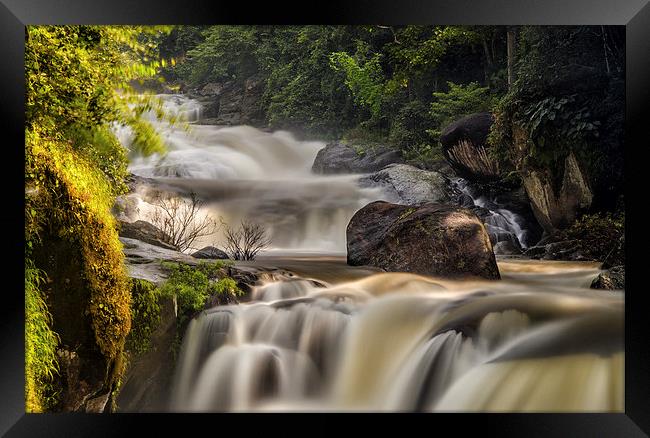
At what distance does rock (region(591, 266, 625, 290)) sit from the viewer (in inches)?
145

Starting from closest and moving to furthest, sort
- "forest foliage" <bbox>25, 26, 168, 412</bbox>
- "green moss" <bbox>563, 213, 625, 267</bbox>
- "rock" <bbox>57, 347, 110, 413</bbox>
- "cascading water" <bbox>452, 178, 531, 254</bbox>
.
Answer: "forest foliage" <bbox>25, 26, 168, 412</bbox>
"rock" <bbox>57, 347, 110, 413</bbox>
"green moss" <bbox>563, 213, 625, 267</bbox>
"cascading water" <bbox>452, 178, 531, 254</bbox>

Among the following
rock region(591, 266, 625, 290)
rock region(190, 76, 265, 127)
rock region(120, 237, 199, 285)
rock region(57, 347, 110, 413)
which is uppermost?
rock region(190, 76, 265, 127)

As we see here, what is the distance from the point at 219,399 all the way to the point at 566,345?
225 centimetres

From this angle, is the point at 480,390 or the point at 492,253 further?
the point at 492,253

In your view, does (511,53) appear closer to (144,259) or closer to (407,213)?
(407,213)

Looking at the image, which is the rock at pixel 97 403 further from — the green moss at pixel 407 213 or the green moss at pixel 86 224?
the green moss at pixel 407 213

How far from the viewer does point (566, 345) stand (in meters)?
3.62

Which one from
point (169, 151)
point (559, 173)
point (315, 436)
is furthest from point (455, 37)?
point (315, 436)

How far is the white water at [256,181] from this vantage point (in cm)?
380

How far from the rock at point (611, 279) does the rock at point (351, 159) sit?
1.50 m

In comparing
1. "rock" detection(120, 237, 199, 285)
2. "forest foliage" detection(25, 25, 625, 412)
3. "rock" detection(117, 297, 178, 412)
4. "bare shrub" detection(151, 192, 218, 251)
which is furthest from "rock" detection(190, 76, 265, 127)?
"rock" detection(117, 297, 178, 412)

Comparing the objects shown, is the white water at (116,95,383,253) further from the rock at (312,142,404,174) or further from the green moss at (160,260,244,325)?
the green moss at (160,260,244,325)

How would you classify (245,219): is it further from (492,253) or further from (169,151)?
(492,253)

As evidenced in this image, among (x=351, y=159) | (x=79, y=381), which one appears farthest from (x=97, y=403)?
(x=351, y=159)
